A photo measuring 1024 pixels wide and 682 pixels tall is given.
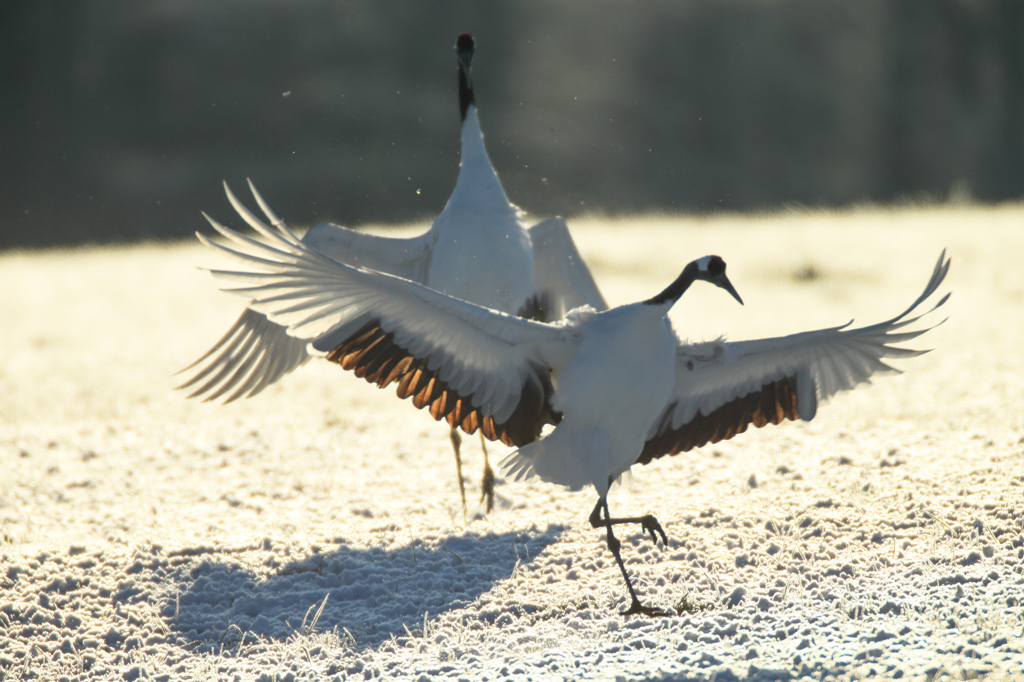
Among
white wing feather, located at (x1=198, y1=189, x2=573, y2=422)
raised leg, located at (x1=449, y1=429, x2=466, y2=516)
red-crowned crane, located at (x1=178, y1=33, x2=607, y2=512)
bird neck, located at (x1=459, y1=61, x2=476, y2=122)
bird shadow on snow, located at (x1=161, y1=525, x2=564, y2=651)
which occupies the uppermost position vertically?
bird neck, located at (x1=459, y1=61, x2=476, y2=122)

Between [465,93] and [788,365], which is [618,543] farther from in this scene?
[465,93]

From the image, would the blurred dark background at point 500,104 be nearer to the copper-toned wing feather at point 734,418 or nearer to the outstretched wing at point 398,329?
the copper-toned wing feather at point 734,418

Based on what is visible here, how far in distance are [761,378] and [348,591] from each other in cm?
190

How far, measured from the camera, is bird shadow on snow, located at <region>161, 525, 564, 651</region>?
3918mm

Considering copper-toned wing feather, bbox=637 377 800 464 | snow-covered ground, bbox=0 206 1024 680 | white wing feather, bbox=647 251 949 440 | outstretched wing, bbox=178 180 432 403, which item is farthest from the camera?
outstretched wing, bbox=178 180 432 403

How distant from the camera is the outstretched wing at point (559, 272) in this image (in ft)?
19.4

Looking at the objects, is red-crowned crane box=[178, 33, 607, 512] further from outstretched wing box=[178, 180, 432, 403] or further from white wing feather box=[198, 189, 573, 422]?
white wing feather box=[198, 189, 573, 422]

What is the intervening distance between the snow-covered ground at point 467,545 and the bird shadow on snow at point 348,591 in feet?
0.04

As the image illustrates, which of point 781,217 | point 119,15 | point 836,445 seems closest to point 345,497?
point 836,445

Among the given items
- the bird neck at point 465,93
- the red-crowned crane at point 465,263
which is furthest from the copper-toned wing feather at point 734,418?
the bird neck at point 465,93

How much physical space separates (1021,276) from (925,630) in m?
9.49

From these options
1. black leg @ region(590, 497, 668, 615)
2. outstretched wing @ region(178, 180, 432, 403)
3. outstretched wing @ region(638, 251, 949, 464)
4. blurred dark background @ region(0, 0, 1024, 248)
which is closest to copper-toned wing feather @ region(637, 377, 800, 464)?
outstretched wing @ region(638, 251, 949, 464)

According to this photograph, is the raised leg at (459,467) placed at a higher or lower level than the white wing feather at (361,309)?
lower

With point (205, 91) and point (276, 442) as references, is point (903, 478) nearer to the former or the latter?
point (276, 442)
